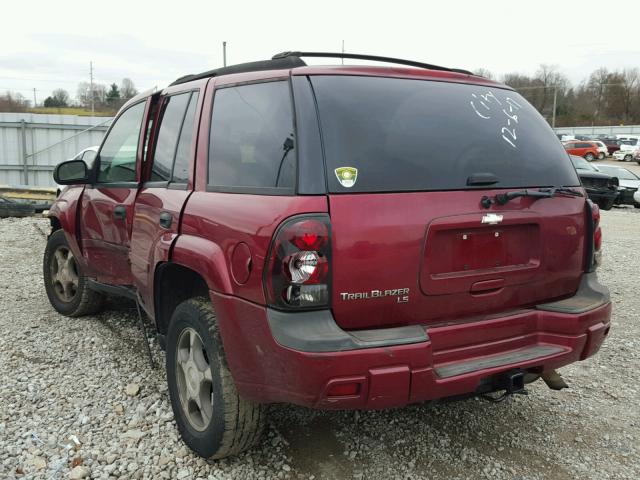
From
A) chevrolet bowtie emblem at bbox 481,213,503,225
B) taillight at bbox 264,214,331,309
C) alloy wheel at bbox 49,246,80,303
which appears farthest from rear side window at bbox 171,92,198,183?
alloy wheel at bbox 49,246,80,303

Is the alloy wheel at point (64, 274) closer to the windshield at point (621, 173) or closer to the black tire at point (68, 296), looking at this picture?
the black tire at point (68, 296)

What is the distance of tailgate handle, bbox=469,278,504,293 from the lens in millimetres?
2576

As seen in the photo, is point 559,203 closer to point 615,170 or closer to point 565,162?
point 565,162

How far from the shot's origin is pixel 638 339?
5.01m

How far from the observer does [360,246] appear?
90.4 inches

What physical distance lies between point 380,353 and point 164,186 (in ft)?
5.86

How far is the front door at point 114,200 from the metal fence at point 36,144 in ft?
56.2

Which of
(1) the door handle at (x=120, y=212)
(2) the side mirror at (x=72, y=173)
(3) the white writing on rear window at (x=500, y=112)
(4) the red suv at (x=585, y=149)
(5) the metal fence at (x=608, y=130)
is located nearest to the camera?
(3) the white writing on rear window at (x=500, y=112)

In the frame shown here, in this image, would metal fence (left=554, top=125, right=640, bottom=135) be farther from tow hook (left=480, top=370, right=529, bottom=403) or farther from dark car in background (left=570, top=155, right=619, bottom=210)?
tow hook (left=480, top=370, right=529, bottom=403)

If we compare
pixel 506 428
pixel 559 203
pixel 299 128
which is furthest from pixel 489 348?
pixel 299 128

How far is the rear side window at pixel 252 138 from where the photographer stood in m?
2.46

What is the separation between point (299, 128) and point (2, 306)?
183 inches

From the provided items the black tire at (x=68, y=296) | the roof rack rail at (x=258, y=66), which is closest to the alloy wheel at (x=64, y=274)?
the black tire at (x=68, y=296)

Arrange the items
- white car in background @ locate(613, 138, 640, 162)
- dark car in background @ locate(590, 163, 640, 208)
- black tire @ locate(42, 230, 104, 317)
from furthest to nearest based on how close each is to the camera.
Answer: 1. white car in background @ locate(613, 138, 640, 162)
2. dark car in background @ locate(590, 163, 640, 208)
3. black tire @ locate(42, 230, 104, 317)
